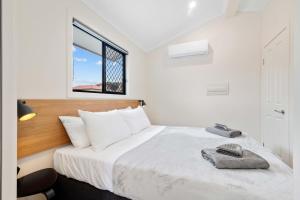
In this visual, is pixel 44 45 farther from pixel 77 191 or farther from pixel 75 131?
pixel 77 191

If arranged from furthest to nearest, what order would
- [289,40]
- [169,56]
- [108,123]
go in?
[169,56] → [289,40] → [108,123]

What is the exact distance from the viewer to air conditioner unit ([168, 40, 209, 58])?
3203 millimetres

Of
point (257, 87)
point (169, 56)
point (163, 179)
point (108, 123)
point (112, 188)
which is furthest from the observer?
point (169, 56)

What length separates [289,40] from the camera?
1.95 meters

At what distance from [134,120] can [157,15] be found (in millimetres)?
1719

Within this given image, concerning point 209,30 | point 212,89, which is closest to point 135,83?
point 212,89

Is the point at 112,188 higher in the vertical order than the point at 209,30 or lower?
lower

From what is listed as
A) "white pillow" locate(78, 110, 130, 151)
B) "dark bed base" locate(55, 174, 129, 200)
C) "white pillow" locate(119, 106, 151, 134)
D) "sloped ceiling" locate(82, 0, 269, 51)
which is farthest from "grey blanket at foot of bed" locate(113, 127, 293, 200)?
"sloped ceiling" locate(82, 0, 269, 51)

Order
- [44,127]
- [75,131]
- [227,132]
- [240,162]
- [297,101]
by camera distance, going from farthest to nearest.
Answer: [227,132], [75,131], [44,127], [240,162], [297,101]

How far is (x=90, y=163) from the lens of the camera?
1392 mm

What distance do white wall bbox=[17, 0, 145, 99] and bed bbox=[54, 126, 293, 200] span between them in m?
0.66

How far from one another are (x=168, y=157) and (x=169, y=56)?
8.42 ft

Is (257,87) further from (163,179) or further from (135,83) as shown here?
(163,179)

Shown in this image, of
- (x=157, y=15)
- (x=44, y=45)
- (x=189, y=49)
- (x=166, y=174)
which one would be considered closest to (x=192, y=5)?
(x=157, y=15)
